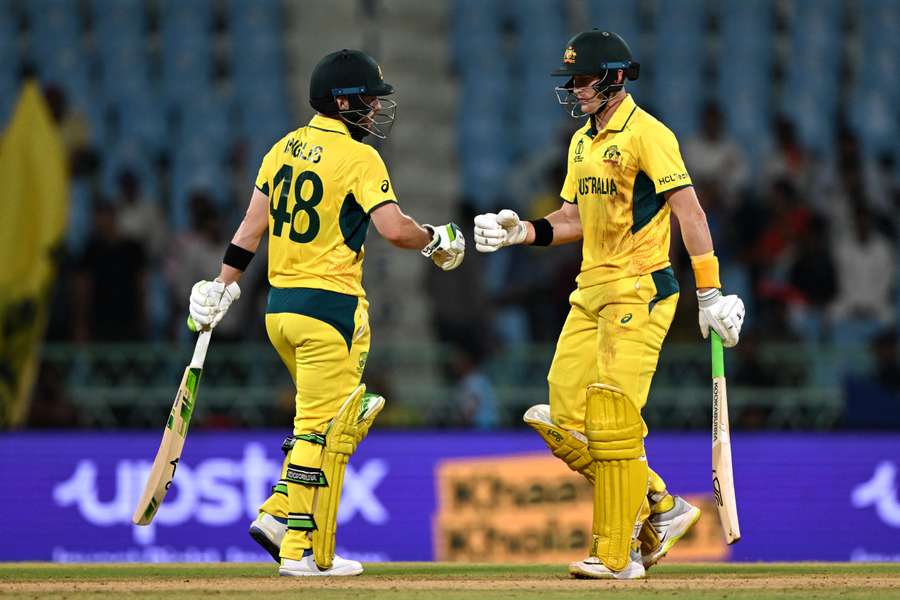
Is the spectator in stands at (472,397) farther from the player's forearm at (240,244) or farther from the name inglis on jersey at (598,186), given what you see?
the name inglis on jersey at (598,186)

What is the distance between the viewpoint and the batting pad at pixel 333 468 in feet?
20.7

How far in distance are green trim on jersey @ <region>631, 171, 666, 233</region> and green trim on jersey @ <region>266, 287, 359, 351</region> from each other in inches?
45.0

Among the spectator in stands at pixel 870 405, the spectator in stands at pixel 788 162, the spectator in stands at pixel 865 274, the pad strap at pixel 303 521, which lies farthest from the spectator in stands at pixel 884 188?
the pad strap at pixel 303 521

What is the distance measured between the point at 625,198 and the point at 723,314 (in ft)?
1.93

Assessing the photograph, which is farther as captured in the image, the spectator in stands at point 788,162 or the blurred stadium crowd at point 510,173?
the spectator in stands at point 788,162

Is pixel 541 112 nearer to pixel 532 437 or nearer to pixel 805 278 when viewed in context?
pixel 805 278

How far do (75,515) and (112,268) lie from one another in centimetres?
240

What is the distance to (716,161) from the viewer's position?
11750mm

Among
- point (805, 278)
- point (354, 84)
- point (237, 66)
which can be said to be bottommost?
point (805, 278)

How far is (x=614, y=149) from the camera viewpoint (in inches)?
248

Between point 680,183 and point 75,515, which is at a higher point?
point 680,183

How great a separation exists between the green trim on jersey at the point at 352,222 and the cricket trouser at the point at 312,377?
22 centimetres

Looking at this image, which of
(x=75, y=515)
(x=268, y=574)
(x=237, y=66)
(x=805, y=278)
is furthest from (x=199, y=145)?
(x=268, y=574)

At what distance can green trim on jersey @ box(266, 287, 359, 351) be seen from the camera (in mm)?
6297
